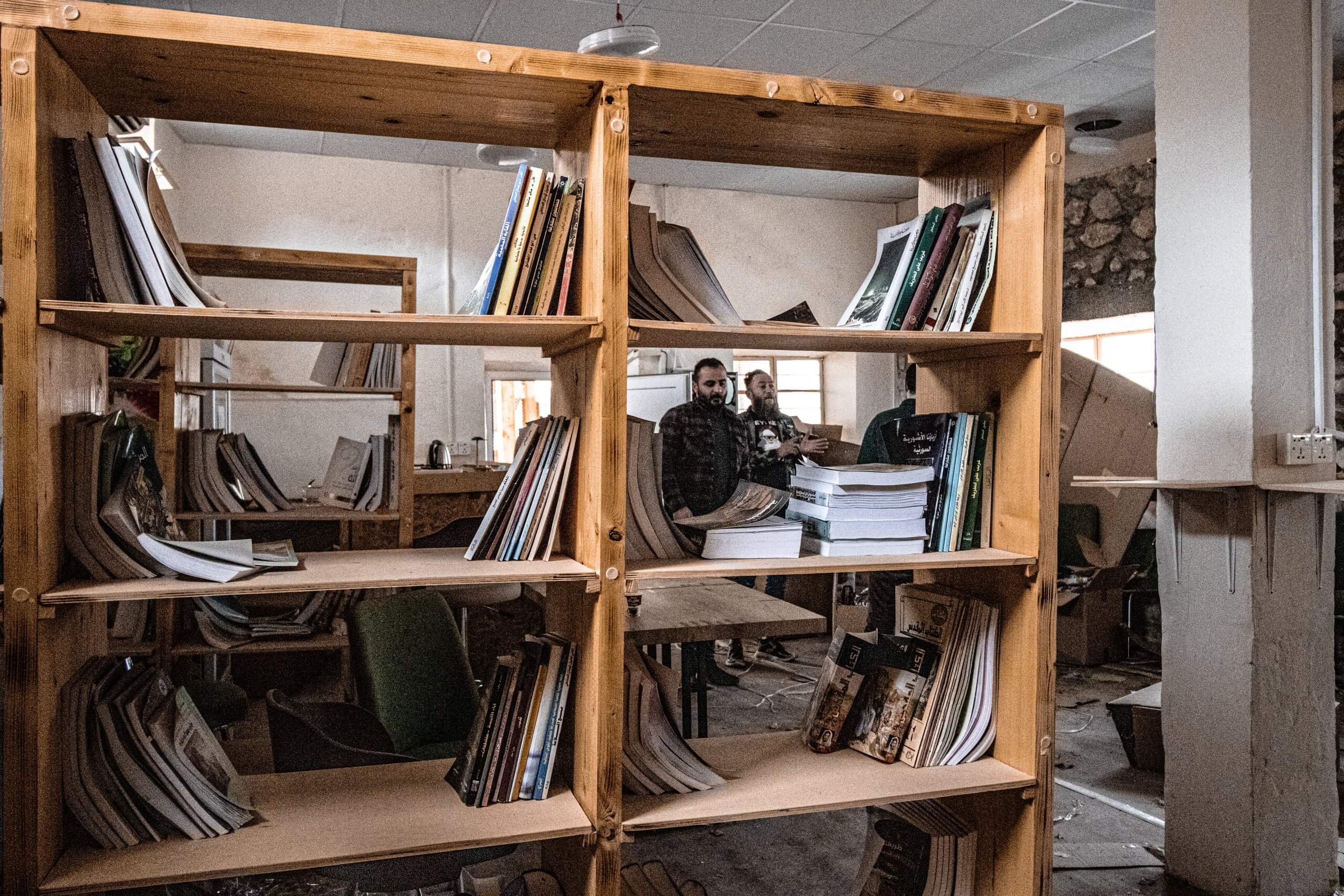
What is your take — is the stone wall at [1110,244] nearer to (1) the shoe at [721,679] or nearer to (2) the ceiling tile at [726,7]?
(2) the ceiling tile at [726,7]

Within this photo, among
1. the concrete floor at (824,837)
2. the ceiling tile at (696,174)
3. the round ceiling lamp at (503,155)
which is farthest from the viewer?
the ceiling tile at (696,174)

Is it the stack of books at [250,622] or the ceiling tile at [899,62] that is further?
the ceiling tile at [899,62]

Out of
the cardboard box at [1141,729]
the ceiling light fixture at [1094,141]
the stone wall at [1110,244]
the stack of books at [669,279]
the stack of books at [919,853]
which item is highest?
the ceiling light fixture at [1094,141]

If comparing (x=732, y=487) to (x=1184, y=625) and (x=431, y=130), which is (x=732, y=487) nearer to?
(x=1184, y=625)

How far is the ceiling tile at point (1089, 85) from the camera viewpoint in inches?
213

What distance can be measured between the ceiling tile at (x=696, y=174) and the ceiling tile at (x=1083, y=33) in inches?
92.4

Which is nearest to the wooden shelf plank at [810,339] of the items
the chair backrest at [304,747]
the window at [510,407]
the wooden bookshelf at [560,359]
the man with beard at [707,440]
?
the wooden bookshelf at [560,359]

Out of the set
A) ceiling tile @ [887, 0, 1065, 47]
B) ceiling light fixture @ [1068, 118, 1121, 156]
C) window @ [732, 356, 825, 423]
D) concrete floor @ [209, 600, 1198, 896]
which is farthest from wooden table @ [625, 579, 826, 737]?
window @ [732, 356, 825, 423]

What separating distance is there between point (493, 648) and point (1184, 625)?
141 inches

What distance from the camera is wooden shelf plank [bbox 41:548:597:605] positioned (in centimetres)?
151

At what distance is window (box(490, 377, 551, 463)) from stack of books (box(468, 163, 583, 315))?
591cm

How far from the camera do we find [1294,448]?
2.66 meters

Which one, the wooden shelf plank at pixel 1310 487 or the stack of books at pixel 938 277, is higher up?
the stack of books at pixel 938 277

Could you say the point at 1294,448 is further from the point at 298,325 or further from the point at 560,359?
the point at 298,325
